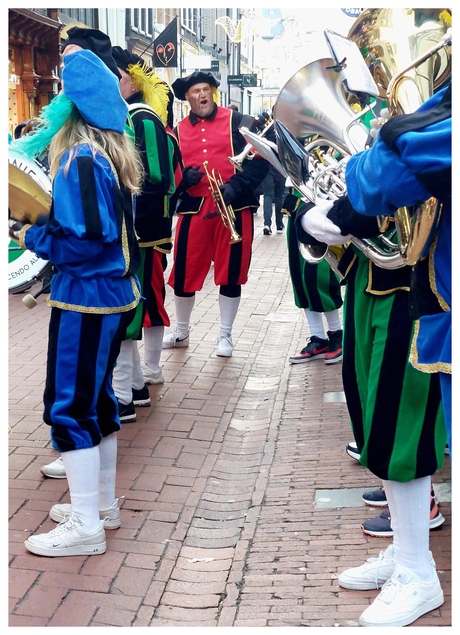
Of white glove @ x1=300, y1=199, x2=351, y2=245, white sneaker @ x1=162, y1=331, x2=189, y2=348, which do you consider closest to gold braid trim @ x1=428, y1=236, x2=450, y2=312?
white glove @ x1=300, y1=199, x2=351, y2=245

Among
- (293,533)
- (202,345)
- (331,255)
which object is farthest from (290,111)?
(202,345)

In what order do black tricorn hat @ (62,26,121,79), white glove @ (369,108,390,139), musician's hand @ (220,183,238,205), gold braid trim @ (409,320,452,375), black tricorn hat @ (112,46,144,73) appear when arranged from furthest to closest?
1. musician's hand @ (220,183,238,205)
2. black tricorn hat @ (112,46,144,73)
3. black tricorn hat @ (62,26,121,79)
4. white glove @ (369,108,390,139)
5. gold braid trim @ (409,320,452,375)

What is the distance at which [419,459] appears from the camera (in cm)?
276

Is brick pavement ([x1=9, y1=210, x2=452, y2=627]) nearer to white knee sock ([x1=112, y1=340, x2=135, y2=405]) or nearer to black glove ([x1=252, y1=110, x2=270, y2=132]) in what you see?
white knee sock ([x1=112, y1=340, x2=135, y2=405])

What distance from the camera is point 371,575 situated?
3.03 m

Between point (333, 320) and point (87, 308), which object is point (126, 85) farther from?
point (333, 320)

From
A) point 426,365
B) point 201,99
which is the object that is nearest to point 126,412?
point 201,99

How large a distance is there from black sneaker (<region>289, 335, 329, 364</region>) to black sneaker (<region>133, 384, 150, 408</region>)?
154cm

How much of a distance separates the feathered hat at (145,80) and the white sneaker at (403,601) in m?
3.29

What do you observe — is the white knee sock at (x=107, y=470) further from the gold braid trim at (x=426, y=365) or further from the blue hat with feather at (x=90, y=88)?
the gold braid trim at (x=426, y=365)

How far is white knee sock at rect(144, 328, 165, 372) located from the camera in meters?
5.54
